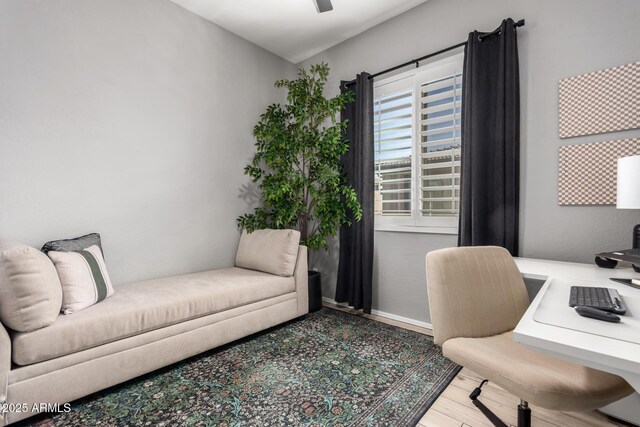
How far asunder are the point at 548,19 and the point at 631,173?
4.27 feet

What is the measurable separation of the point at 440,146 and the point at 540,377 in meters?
1.99

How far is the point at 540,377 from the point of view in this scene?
1.02 meters

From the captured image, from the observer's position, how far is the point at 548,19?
2070mm

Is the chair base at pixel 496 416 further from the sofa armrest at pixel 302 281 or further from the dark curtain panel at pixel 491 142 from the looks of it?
the sofa armrest at pixel 302 281

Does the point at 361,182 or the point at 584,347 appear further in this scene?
the point at 361,182

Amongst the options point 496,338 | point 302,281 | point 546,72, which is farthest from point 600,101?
point 302,281

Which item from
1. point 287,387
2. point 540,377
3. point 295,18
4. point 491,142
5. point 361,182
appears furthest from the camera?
point 361,182

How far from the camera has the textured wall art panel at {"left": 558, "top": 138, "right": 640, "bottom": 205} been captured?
1811mm

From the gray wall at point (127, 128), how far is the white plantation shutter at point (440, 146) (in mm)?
1829

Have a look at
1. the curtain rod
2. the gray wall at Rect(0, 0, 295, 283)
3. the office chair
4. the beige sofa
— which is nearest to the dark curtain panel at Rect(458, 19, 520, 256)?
the curtain rod

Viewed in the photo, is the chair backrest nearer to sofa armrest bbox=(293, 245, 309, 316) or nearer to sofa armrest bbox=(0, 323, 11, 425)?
sofa armrest bbox=(293, 245, 309, 316)

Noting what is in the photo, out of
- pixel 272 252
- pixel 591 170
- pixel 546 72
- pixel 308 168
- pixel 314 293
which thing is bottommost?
pixel 314 293

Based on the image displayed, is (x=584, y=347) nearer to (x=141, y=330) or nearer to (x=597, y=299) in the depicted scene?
(x=597, y=299)

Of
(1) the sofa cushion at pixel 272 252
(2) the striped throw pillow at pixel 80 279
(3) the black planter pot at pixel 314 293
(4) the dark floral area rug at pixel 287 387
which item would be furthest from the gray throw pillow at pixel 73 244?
(3) the black planter pot at pixel 314 293
